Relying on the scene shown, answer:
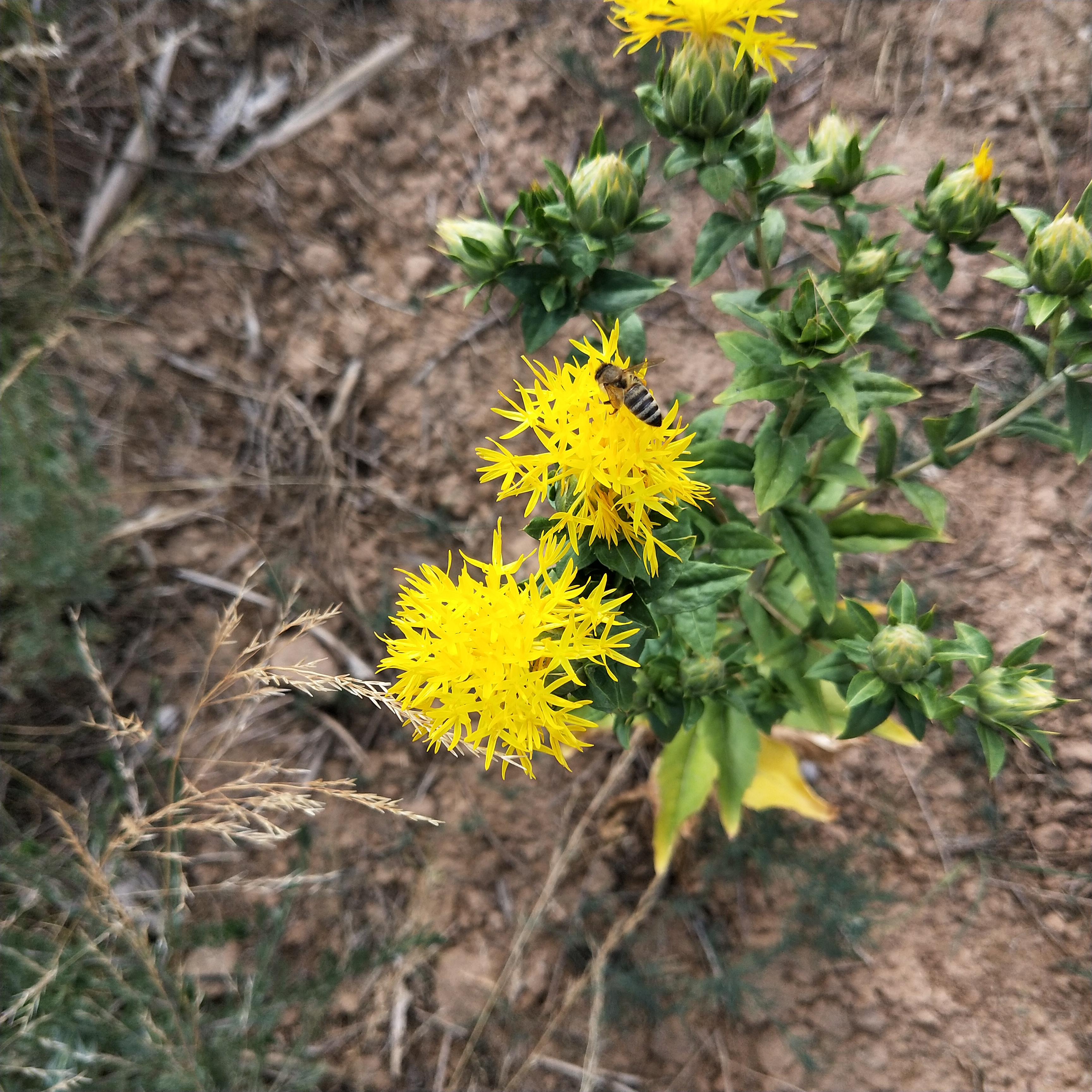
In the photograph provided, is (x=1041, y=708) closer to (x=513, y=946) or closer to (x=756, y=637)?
(x=756, y=637)

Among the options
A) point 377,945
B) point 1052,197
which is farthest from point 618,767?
point 1052,197

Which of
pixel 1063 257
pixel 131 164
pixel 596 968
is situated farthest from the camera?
pixel 131 164

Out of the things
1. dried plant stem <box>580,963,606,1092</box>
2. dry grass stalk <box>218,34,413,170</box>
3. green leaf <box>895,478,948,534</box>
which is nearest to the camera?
green leaf <box>895,478,948,534</box>

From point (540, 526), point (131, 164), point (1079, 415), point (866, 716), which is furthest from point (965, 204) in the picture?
point (131, 164)

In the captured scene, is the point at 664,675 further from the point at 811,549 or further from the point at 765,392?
the point at 765,392

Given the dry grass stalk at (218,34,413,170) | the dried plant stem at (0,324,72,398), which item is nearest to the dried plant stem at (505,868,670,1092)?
the dried plant stem at (0,324,72,398)

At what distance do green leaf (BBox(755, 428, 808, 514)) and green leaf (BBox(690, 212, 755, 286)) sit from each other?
22.2 inches

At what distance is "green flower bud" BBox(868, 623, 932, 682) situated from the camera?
2.32m

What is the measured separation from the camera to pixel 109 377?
15.5 feet

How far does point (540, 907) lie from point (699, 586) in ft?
7.73

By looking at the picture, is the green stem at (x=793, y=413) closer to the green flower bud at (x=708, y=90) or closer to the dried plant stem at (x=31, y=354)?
the green flower bud at (x=708, y=90)

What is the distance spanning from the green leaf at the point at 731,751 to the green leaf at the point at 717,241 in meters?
1.66

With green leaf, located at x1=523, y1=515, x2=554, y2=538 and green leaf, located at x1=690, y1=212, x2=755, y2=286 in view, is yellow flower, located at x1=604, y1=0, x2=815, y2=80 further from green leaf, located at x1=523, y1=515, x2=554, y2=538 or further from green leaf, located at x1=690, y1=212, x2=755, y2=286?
green leaf, located at x1=523, y1=515, x2=554, y2=538

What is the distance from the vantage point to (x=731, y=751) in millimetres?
3240
